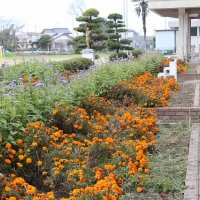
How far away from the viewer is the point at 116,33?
42781 mm

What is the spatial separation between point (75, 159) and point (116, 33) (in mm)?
38917

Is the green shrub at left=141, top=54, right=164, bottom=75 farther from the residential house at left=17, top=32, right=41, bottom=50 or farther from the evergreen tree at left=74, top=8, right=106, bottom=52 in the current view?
the residential house at left=17, top=32, right=41, bottom=50

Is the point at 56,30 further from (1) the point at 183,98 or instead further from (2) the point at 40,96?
(2) the point at 40,96

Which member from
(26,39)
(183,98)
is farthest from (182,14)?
(26,39)

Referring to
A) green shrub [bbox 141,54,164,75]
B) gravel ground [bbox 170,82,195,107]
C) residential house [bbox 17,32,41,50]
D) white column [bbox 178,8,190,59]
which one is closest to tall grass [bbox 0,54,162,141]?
gravel ground [bbox 170,82,195,107]

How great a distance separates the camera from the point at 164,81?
11688mm

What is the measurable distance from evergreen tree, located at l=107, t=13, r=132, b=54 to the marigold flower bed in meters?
35.8

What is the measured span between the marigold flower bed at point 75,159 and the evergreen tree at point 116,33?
117ft

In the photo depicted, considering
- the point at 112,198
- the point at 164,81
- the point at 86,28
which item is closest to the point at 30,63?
the point at 164,81

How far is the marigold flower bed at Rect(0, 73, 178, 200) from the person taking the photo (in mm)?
3701

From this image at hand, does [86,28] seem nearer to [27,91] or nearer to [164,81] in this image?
[164,81]

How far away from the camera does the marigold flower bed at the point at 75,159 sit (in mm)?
3701

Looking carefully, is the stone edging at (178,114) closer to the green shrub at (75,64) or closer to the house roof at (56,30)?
the green shrub at (75,64)

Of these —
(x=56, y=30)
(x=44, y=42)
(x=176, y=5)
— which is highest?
(x=56, y=30)
